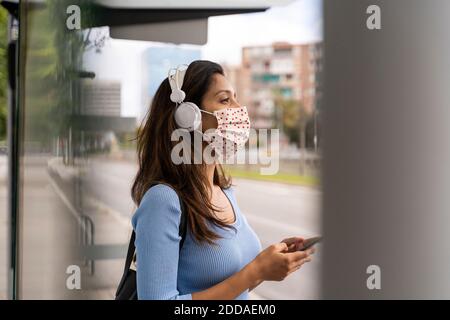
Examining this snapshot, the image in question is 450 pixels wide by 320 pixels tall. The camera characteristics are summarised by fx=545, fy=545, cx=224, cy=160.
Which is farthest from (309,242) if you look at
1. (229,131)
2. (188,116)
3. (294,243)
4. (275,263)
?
(188,116)

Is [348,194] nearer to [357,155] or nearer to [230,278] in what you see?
[357,155]

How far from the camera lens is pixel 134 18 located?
154 centimetres

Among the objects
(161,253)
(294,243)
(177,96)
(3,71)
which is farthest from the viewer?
(3,71)

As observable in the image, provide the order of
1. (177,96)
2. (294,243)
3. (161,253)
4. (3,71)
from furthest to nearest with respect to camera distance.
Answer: (3,71)
(294,243)
(177,96)
(161,253)

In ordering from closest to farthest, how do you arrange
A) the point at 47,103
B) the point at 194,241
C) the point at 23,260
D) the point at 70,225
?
1. the point at 194,241
2. the point at 70,225
3. the point at 47,103
4. the point at 23,260

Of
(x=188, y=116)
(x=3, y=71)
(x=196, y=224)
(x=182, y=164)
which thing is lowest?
(x=196, y=224)

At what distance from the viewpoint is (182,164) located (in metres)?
1.37

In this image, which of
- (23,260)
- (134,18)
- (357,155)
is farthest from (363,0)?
(23,260)

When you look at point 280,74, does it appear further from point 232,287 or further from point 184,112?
point 232,287

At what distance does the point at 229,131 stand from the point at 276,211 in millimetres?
295

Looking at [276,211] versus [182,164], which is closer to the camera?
[182,164]

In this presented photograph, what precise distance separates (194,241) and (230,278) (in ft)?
0.42

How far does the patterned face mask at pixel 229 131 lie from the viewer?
1.39 meters

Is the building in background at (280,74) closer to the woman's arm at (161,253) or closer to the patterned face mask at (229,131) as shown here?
the patterned face mask at (229,131)
